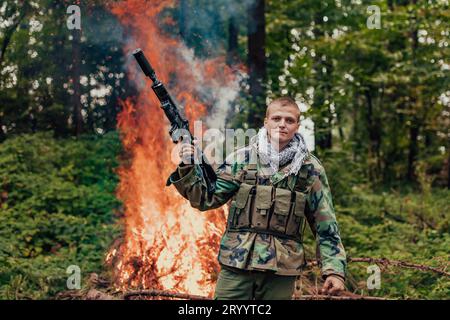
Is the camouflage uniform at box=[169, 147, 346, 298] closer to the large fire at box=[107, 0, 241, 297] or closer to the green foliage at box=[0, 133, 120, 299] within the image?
the large fire at box=[107, 0, 241, 297]

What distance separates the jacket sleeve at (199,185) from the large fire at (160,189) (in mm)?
2774

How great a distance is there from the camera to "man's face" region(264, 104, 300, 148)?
3740 mm

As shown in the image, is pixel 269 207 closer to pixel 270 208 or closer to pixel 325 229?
pixel 270 208

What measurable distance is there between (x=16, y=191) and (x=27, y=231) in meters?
1.33

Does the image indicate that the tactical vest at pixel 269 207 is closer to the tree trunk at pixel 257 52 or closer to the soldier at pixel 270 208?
the soldier at pixel 270 208

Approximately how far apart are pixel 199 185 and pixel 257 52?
7472 millimetres

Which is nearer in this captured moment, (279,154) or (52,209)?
(279,154)

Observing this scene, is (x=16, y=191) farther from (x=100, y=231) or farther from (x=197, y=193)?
(x=197, y=193)

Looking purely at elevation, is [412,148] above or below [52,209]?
above

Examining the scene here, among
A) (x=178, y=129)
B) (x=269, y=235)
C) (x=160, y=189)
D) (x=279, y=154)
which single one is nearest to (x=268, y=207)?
(x=269, y=235)

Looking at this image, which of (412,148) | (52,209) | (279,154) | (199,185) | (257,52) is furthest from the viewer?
(412,148)

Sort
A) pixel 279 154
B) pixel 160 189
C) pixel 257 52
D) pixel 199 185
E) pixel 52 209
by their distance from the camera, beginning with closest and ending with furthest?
pixel 199 185, pixel 279 154, pixel 160 189, pixel 52 209, pixel 257 52

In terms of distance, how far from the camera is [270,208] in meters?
3.70

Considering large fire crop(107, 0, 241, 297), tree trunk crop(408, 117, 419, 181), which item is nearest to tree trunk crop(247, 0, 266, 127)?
large fire crop(107, 0, 241, 297)
